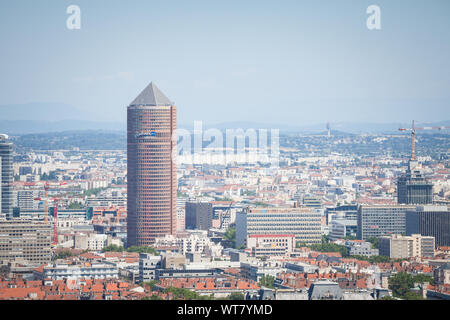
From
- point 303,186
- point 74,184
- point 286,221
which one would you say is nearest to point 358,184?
point 303,186

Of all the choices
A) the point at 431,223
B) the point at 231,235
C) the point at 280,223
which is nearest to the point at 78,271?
the point at 280,223

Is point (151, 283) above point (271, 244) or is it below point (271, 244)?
below

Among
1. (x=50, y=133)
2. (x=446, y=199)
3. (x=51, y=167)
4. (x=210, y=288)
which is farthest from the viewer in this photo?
(x=51, y=167)

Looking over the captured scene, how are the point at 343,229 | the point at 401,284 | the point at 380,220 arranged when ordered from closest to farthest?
the point at 401,284
the point at 380,220
the point at 343,229

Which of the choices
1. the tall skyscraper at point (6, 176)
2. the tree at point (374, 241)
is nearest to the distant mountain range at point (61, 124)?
the tall skyscraper at point (6, 176)

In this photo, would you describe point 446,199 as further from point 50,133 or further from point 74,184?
point 74,184

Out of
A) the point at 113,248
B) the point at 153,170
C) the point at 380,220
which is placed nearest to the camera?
the point at 113,248

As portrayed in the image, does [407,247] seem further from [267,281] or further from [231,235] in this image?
[267,281]
